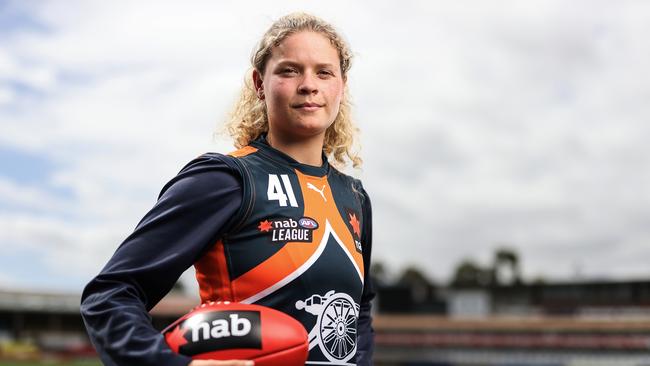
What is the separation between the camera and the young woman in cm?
221

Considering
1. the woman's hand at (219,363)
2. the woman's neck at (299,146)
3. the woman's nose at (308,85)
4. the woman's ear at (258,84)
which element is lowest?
the woman's hand at (219,363)

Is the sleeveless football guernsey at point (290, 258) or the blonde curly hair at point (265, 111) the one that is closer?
the sleeveless football guernsey at point (290, 258)

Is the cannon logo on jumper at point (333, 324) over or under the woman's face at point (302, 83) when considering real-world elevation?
under

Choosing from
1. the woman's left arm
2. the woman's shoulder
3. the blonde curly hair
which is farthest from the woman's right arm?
the woman's left arm

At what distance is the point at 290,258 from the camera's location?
94.5 inches

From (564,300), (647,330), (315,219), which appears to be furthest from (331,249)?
(564,300)

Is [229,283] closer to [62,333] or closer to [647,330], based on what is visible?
[647,330]

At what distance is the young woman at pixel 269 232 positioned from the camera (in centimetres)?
221

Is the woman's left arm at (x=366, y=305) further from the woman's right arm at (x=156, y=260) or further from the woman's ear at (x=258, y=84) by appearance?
the woman's right arm at (x=156, y=260)

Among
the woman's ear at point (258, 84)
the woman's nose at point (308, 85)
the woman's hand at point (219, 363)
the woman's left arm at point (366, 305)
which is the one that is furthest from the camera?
the woman's left arm at point (366, 305)

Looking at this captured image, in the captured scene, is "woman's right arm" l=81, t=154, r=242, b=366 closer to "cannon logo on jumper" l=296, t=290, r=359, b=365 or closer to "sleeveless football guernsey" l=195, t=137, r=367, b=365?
"sleeveless football guernsey" l=195, t=137, r=367, b=365

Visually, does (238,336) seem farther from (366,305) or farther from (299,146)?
(366,305)

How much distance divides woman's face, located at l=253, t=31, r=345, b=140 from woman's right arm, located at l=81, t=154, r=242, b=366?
1.01 feet

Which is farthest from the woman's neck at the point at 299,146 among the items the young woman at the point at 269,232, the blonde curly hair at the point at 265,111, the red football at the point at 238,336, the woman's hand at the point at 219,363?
the woman's hand at the point at 219,363
